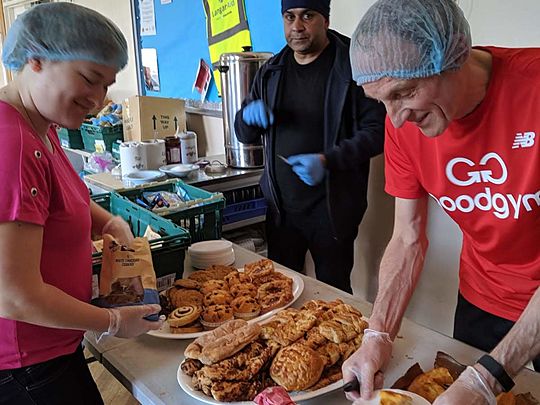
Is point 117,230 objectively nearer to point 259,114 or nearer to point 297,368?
point 297,368

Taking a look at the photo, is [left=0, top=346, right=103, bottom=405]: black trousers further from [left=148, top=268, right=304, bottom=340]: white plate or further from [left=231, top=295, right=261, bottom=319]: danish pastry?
[left=231, top=295, right=261, bottom=319]: danish pastry

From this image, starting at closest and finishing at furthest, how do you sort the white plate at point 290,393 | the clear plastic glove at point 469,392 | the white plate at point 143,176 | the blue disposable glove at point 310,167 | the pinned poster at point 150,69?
the clear plastic glove at point 469,392
the white plate at point 290,393
the blue disposable glove at point 310,167
the white plate at point 143,176
the pinned poster at point 150,69

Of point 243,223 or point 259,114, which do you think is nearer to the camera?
point 259,114

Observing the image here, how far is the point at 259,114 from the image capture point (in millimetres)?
2072

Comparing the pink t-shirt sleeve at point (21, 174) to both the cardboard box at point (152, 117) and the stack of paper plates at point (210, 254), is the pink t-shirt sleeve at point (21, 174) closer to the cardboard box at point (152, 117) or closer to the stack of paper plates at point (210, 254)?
the stack of paper plates at point (210, 254)

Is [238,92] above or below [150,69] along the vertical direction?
below

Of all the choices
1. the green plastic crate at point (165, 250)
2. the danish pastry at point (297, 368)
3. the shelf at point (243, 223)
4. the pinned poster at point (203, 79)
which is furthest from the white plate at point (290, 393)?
the pinned poster at point (203, 79)

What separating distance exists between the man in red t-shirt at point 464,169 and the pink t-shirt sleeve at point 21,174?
23.6 inches

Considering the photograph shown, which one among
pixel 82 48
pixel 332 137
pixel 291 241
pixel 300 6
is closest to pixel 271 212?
pixel 291 241

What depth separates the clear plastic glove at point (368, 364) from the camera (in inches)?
36.3

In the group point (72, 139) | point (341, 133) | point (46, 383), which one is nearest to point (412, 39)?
point (46, 383)

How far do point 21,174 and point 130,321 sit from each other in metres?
0.36

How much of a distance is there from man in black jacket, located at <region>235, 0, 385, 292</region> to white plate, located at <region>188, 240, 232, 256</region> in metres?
0.47

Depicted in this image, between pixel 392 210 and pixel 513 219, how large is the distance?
4.00 feet
